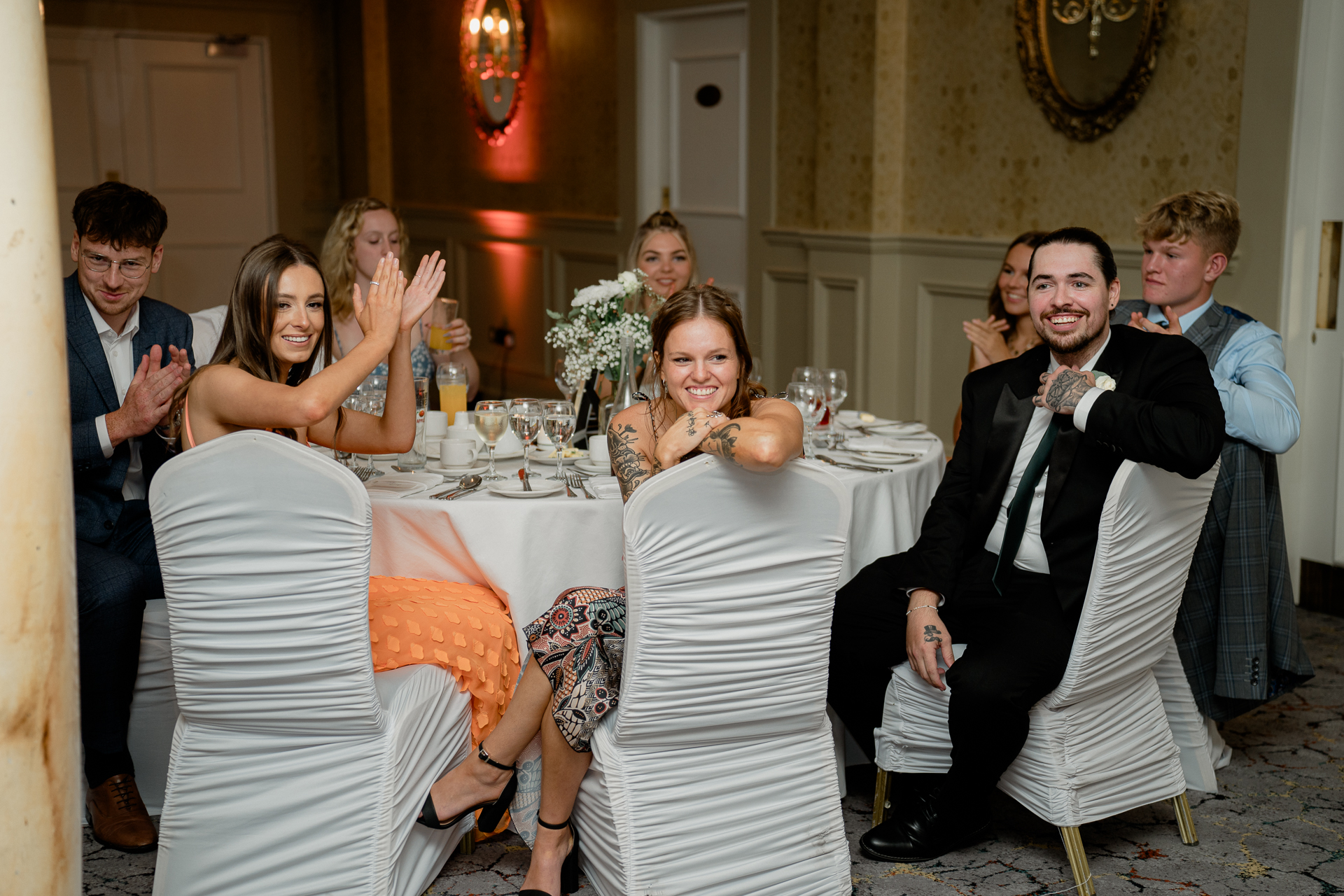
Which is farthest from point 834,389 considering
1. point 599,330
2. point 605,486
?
point 605,486

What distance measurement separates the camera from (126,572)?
256 cm

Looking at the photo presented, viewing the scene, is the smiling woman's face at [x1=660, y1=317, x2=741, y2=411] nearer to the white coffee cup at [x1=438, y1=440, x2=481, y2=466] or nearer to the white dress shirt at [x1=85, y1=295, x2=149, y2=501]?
the white coffee cup at [x1=438, y1=440, x2=481, y2=466]

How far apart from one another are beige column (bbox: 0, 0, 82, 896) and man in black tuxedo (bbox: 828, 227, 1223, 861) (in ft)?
5.36

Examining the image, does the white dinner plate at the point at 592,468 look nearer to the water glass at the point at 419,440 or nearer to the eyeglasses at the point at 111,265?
the water glass at the point at 419,440

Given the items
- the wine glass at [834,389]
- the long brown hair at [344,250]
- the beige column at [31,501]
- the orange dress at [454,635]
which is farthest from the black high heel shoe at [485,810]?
the long brown hair at [344,250]

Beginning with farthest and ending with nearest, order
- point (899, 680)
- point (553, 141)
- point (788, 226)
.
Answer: point (553, 141), point (788, 226), point (899, 680)

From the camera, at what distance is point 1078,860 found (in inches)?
91.6

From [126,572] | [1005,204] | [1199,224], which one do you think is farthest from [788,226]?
[126,572]

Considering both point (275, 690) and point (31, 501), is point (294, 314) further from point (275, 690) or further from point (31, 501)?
point (31, 501)

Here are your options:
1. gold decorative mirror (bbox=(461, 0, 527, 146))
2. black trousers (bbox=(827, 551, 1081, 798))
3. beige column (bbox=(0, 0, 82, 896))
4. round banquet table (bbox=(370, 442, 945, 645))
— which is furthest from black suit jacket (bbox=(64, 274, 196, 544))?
gold decorative mirror (bbox=(461, 0, 527, 146))

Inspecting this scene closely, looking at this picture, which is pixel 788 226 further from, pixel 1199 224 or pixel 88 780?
pixel 88 780

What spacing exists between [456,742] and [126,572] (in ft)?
2.76

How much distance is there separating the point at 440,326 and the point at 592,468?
1192 millimetres

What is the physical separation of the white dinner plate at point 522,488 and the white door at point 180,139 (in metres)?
6.78
